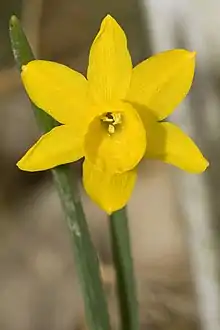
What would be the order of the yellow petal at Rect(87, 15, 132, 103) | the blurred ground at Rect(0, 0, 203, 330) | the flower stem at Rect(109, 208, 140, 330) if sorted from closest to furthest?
the yellow petal at Rect(87, 15, 132, 103) → the flower stem at Rect(109, 208, 140, 330) → the blurred ground at Rect(0, 0, 203, 330)

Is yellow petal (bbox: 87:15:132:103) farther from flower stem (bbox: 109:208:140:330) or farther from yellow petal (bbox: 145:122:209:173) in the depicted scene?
flower stem (bbox: 109:208:140:330)

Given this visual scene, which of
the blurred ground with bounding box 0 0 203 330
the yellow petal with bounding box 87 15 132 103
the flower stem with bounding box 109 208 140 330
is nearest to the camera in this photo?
the yellow petal with bounding box 87 15 132 103

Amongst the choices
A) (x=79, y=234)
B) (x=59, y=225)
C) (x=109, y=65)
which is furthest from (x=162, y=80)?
(x=59, y=225)

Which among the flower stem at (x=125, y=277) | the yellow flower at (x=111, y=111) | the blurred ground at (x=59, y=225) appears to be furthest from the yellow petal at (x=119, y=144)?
the blurred ground at (x=59, y=225)

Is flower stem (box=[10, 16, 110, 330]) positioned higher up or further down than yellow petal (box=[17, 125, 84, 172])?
further down

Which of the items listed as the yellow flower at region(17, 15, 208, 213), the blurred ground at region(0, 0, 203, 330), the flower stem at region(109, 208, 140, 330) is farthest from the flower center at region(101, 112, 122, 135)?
the blurred ground at region(0, 0, 203, 330)

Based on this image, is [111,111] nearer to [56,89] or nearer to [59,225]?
[56,89]

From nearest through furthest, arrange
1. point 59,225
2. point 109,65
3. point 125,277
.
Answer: point 109,65, point 125,277, point 59,225
